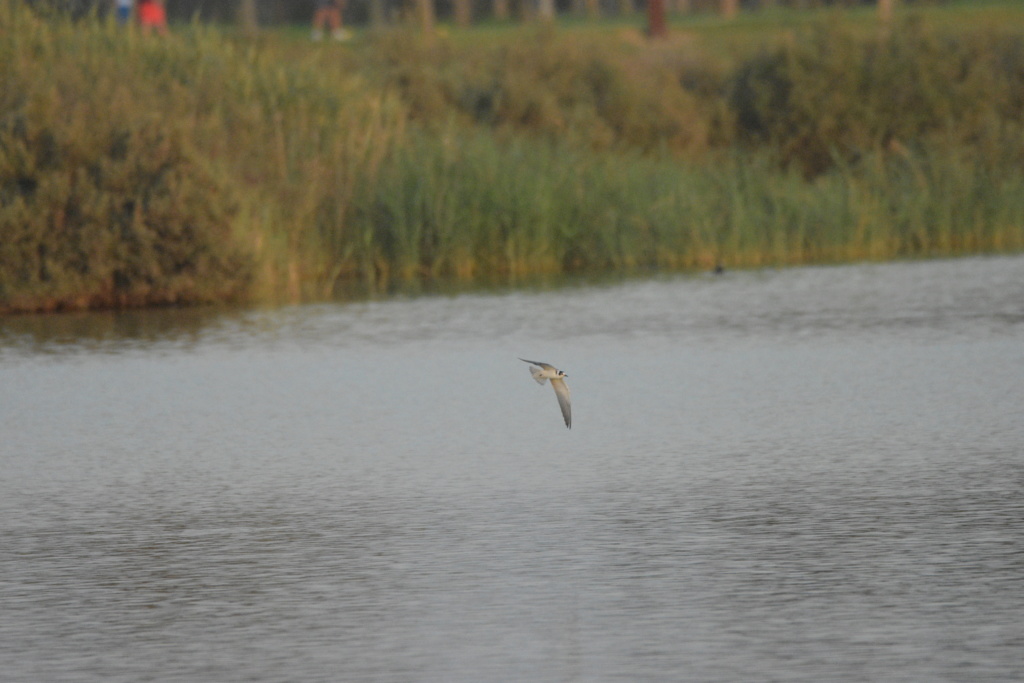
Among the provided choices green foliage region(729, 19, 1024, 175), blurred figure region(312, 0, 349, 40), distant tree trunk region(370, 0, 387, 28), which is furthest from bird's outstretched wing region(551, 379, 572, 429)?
distant tree trunk region(370, 0, 387, 28)

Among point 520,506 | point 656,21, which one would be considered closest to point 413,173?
point 520,506

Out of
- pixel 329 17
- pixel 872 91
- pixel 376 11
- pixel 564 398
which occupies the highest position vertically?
pixel 376 11

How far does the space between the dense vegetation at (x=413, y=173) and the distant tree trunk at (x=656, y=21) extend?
50.2 ft

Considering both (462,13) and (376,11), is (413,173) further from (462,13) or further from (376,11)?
(462,13)

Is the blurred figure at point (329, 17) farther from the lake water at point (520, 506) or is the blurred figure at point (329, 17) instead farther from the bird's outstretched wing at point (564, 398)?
the bird's outstretched wing at point (564, 398)

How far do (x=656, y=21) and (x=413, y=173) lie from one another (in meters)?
24.2

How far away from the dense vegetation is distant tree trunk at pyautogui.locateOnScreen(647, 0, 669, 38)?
15.3 meters

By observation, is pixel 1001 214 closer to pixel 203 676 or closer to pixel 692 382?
pixel 692 382

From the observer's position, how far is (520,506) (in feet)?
25.8

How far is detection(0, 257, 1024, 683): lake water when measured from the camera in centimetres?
570

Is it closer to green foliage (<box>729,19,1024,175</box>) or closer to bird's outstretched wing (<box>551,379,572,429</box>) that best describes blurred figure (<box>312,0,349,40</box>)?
green foliage (<box>729,19,1024,175</box>)

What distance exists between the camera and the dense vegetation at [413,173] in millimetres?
18000

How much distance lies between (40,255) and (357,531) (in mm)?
11057

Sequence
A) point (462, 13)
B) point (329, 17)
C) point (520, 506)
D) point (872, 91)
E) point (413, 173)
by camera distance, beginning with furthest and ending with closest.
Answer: point (462, 13), point (329, 17), point (872, 91), point (413, 173), point (520, 506)
